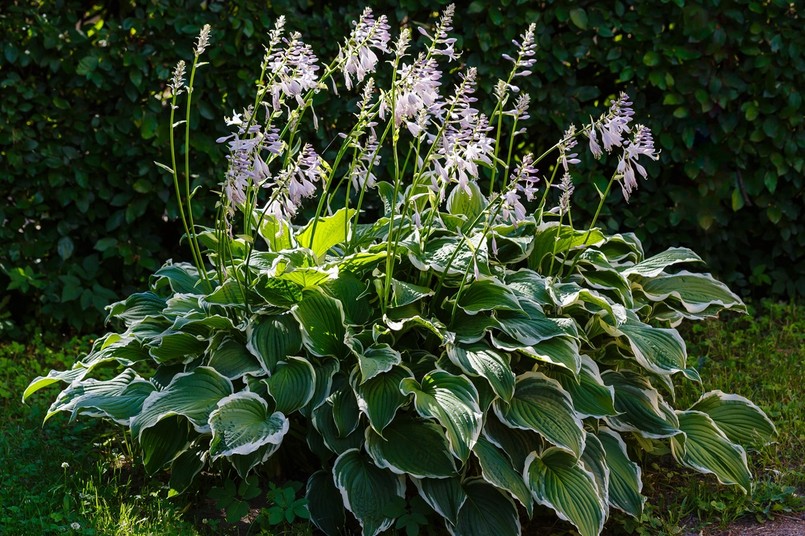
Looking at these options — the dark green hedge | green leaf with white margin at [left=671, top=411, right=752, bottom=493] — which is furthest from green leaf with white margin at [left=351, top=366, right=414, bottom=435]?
the dark green hedge

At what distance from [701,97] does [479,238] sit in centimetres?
209

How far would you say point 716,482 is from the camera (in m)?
3.66

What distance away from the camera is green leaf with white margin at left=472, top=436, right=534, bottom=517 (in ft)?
10.2

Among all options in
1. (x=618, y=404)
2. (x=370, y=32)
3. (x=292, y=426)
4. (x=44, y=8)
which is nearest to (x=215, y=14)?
(x=44, y=8)

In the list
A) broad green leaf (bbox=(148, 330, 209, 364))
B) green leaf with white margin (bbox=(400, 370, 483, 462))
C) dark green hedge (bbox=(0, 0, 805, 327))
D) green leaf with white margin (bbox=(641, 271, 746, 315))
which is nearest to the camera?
green leaf with white margin (bbox=(400, 370, 483, 462))

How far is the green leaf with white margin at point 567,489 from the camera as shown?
10.2 feet

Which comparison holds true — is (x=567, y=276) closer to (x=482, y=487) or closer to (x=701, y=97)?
(x=482, y=487)

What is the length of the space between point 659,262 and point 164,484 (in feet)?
6.95

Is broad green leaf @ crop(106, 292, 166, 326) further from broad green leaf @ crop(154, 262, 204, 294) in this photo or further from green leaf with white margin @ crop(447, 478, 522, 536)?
green leaf with white margin @ crop(447, 478, 522, 536)

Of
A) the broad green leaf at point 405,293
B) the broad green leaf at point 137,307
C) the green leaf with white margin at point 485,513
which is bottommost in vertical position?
the green leaf with white margin at point 485,513

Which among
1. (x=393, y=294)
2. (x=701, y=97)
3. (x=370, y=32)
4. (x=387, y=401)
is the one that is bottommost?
(x=387, y=401)

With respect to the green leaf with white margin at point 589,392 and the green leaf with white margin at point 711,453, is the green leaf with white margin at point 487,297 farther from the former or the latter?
the green leaf with white margin at point 711,453

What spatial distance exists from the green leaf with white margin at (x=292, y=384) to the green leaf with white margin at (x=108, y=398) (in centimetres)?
50

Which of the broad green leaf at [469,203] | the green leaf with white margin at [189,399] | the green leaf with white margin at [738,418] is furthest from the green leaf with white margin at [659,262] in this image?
the green leaf with white margin at [189,399]
